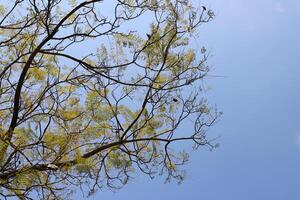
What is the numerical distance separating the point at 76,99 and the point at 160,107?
100 cm

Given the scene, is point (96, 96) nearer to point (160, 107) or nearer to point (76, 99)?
point (76, 99)

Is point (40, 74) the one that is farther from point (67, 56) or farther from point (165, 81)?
point (165, 81)

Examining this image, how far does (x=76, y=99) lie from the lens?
6512 millimetres

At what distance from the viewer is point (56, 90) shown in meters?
6.34

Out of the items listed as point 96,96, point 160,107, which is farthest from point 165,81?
point 96,96

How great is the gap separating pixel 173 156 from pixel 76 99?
56.2 inches

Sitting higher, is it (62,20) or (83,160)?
(62,20)

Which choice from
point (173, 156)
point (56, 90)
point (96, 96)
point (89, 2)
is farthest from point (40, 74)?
point (173, 156)

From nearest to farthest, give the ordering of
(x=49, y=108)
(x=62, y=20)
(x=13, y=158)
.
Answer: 1. (x=13, y=158)
2. (x=62, y=20)
3. (x=49, y=108)

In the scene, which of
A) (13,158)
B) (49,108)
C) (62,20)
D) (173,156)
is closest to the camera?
(13,158)

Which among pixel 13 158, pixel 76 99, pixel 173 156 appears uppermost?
pixel 76 99

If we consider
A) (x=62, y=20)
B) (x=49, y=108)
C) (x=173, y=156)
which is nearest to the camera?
(x=62, y=20)

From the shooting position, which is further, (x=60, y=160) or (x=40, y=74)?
(x=40, y=74)

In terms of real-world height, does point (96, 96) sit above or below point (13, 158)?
above
